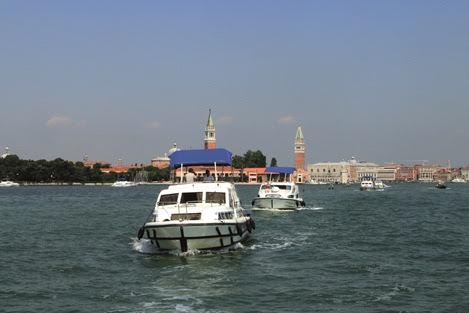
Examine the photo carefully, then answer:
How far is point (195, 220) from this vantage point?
30438mm

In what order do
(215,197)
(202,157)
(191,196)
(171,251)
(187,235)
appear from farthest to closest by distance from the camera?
1. (202,157)
2. (215,197)
3. (191,196)
4. (171,251)
5. (187,235)

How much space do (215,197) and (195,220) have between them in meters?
3.50

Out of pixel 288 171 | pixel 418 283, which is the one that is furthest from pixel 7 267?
pixel 288 171

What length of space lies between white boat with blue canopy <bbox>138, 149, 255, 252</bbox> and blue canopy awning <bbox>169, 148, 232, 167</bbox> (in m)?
4.69

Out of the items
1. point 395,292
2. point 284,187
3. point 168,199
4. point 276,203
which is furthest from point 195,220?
point 284,187

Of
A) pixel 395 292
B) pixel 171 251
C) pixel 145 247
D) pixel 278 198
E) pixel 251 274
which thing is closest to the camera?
pixel 395 292

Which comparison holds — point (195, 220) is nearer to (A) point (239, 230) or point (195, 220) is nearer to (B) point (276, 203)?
(A) point (239, 230)

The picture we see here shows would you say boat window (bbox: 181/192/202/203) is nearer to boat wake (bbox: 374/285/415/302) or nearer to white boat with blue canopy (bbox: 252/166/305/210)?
boat wake (bbox: 374/285/415/302)

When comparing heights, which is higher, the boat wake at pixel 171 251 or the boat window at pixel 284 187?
the boat window at pixel 284 187

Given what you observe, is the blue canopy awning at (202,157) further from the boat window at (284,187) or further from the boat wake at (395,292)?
the boat window at (284,187)

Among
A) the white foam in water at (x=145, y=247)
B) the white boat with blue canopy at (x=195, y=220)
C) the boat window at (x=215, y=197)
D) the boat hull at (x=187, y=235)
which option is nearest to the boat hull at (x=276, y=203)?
the white foam in water at (x=145, y=247)

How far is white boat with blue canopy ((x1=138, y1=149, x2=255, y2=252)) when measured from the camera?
30.2 meters

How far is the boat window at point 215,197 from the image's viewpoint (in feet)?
110

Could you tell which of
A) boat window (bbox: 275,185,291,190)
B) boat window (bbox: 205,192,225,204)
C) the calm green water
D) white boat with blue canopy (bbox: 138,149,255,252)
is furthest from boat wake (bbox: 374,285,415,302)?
boat window (bbox: 275,185,291,190)
